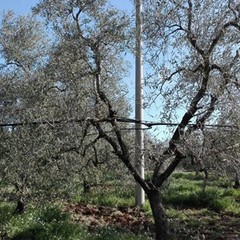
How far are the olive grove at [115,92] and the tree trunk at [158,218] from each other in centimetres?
2

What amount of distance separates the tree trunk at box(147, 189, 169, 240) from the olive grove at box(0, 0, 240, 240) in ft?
0.07

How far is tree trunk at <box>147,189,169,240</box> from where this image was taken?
9.74 meters

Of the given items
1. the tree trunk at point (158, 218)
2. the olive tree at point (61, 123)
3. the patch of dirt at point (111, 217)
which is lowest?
the patch of dirt at point (111, 217)

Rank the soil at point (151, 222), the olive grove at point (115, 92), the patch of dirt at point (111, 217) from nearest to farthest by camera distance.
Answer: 1. the olive grove at point (115, 92)
2. the soil at point (151, 222)
3. the patch of dirt at point (111, 217)

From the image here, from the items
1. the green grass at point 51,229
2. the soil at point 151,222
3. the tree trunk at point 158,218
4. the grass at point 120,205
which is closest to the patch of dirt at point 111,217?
the soil at point 151,222

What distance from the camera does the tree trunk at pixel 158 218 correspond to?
32.0 feet

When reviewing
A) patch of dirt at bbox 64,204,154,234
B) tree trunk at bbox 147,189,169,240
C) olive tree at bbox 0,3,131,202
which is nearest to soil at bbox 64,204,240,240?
patch of dirt at bbox 64,204,154,234

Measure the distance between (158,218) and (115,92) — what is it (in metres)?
3.00

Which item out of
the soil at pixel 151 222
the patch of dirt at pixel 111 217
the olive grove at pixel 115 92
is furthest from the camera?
the patch of dirt at pixel 111 217

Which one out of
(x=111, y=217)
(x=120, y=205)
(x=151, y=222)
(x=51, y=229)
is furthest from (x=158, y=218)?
(x=120, y=205)

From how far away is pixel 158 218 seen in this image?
9852mm

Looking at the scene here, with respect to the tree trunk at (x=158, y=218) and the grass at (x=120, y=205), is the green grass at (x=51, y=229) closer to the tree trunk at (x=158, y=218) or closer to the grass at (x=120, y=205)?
the grass at (x=120, y=205)

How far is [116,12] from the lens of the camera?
9.60 meters

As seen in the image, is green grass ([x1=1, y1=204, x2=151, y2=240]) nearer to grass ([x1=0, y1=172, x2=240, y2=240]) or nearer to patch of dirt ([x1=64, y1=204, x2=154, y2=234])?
grass ([x1=0, y1=172, x2=240, y2=240])
